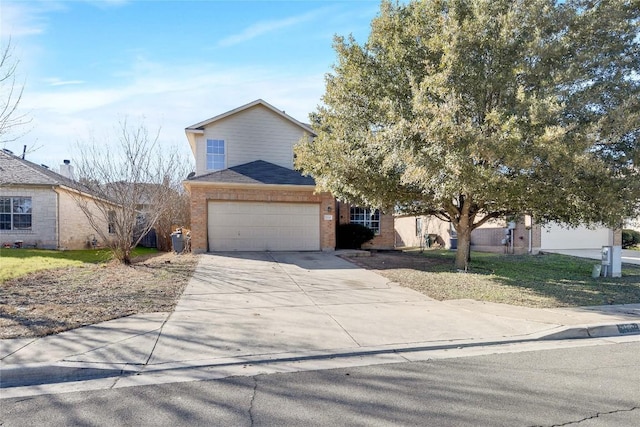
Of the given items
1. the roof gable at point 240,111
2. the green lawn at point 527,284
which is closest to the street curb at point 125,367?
the green lawn at point 527,284

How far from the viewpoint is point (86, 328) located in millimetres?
6113

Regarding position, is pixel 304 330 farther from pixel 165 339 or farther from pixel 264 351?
pixel 165 339

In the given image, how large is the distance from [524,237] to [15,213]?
83.3ft

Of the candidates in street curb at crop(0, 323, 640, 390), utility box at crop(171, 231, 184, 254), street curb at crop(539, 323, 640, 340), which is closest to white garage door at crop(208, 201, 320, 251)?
utility box at crop(171, 231, 184, 254)

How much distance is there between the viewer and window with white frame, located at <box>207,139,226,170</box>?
59.6 ft

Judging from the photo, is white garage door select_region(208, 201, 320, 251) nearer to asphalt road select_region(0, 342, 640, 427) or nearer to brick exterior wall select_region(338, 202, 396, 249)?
brick exterior wall select_region(338, 202, 396, 249)

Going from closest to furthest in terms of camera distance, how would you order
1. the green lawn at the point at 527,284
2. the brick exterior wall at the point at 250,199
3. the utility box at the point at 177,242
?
the green lawn at the point at 527,284
the brick exterior wall at the point at 250,199
the utility box at the point at 177,242

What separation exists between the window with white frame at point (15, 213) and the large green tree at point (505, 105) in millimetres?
16472

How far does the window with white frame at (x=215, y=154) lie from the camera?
1817cm

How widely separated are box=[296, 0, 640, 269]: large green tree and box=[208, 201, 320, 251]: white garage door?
19.9 feet

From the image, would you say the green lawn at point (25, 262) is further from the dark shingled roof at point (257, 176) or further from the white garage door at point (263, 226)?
the dark shingled roof at point (257, 176)

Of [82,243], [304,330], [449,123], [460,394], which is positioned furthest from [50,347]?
[82,243]

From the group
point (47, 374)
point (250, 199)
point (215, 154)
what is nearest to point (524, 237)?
point (250, 199)

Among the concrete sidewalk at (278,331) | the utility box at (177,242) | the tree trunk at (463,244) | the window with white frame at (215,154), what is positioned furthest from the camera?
the window with white frame at (215,154)
